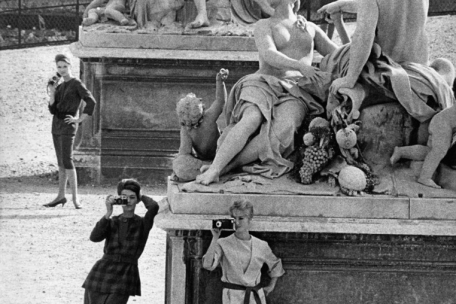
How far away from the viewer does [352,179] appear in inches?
402

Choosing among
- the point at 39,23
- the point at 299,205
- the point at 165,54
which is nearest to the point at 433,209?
the point at 299,205

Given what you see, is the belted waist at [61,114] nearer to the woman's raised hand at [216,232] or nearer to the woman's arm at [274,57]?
the woman's arm at [274,57]

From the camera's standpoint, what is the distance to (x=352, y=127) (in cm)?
1042

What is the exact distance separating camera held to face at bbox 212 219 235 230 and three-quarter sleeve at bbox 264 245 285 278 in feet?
1.06

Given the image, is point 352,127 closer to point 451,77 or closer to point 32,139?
point 451,77

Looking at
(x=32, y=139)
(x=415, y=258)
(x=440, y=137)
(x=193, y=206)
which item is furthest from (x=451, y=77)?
(x=32, y=139)

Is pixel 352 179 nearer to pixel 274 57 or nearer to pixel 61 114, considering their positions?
pixel 274 57

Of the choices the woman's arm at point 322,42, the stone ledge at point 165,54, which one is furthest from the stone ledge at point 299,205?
the stone ledge at point 165,54

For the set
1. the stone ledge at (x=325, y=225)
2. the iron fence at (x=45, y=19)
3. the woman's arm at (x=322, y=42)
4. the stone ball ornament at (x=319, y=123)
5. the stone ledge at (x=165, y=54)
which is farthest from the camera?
the iron fence at (x=45, y=19)

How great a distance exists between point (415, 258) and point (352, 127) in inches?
39.1

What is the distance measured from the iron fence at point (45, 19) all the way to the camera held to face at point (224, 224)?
53.8 ft

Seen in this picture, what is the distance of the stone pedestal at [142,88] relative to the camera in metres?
17.2

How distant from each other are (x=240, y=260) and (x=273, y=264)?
26cm

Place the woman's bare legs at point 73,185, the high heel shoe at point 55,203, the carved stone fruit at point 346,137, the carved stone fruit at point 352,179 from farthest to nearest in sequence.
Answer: the high heel shoe at point 55,203, the woman's bare legs at point 73,185, the carved stone fruit at point 346,137, the carved stone fruit at point 352,179
